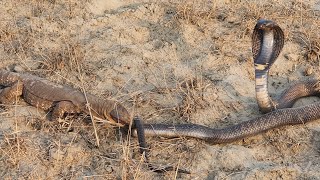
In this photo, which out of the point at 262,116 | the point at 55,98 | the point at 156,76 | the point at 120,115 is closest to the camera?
the point at 120,115

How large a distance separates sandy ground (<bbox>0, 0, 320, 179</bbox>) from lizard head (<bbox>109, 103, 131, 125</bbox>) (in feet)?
0.40

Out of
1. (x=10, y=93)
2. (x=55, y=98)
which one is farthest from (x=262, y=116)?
(x=10, y=93)

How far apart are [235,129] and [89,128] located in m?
1.47

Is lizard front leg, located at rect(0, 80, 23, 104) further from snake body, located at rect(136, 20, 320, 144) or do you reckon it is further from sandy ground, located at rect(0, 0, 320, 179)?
snake body, located at rect(136, 20, 320, 144)

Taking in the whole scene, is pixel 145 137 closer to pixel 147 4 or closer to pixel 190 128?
pixel 190 128

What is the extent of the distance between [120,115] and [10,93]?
1.36 metres

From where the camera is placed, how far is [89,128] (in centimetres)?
520

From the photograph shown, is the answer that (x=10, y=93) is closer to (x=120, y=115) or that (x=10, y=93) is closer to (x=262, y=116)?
(x=120, y=115)

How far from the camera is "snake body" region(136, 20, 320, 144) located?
5.10m

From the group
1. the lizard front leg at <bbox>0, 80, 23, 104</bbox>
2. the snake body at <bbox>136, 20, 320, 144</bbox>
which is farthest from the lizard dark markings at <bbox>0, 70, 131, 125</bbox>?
the snake body at <bbox>136, 20, 320, 144</bbox>

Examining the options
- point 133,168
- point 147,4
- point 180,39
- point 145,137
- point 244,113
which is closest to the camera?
point 133,168

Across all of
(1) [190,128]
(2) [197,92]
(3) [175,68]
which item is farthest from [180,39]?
(1) [190,128]

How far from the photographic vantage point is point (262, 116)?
17.6 ft

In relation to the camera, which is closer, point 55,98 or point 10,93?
point 55,98
